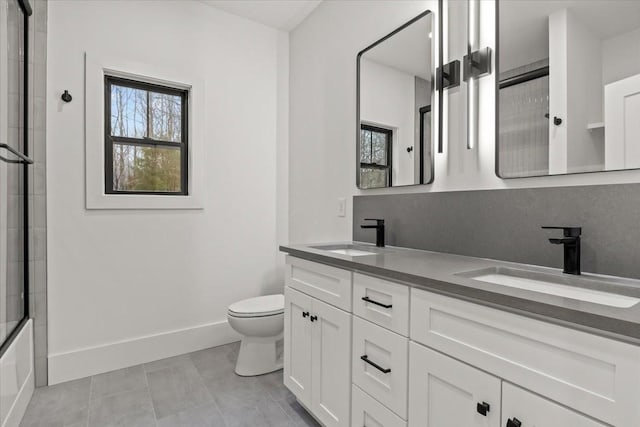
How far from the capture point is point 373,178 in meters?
2.07

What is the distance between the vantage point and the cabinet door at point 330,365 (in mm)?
1401

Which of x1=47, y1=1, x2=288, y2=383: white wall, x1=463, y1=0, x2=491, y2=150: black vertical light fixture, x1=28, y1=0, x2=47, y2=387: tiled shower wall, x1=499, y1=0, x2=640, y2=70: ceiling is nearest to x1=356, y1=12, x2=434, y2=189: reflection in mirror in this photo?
x1=463, y1=0, x2=491, y2=150: black vertical light fixture

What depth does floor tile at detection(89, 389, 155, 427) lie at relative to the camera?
1746 mm

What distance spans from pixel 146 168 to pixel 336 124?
4.61 feet

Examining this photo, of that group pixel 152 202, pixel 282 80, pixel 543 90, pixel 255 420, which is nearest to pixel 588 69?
pixel 543 90

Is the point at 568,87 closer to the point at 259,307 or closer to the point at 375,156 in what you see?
the point at 375,156

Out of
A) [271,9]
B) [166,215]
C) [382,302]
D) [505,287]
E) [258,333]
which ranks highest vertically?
[271,9]

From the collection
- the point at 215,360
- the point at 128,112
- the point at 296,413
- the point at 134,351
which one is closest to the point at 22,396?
the point at 134,351

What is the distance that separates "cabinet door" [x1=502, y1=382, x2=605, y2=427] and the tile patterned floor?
3.79ft

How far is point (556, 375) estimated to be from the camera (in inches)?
29.9

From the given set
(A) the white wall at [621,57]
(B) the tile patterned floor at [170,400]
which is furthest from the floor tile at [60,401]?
(A) the white wall at [621,57]

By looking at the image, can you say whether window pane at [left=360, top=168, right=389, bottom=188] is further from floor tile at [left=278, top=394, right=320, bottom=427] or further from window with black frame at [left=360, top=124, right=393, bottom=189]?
floor tile at [left=278, top=394, right=320, bottom=427]

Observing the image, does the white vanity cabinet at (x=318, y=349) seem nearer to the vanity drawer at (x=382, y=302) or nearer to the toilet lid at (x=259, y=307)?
the vanity drawer at (x=382, y=302)

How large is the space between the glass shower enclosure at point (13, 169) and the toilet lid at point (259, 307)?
1.10 meters
